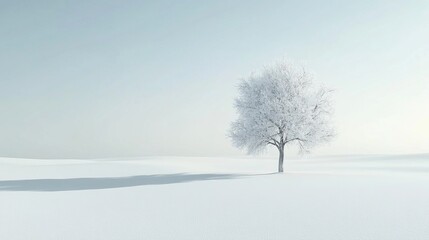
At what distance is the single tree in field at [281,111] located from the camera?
32.8 meters

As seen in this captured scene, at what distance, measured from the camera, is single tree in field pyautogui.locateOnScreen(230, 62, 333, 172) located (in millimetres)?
32844

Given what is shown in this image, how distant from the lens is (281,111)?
32.8 metres

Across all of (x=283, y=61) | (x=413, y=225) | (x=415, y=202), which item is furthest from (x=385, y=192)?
(x=283, y=61)

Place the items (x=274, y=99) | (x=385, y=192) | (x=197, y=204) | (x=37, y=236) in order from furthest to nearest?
(x=274, y=99)
(x=385, y=192)
(x=197, y=204)
(x=37, y=236)

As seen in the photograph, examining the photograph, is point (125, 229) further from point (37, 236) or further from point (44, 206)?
point (44, 206)

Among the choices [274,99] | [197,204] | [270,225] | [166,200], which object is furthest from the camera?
[274,99]

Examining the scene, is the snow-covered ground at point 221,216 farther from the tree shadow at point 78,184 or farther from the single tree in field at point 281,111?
the single tree in field at point 281,111

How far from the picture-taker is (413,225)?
10.2m

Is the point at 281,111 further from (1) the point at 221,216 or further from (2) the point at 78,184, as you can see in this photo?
(1) the point at 221,216

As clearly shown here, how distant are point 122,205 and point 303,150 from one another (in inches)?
905

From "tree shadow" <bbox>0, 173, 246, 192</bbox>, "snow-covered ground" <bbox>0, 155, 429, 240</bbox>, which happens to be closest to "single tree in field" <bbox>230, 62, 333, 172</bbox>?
"tree shadow" <bbox>0, 173, 246, 192</bbox>

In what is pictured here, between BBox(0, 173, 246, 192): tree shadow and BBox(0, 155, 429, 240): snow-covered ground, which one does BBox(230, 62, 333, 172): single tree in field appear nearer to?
BBox(0, 173, 246, 192): tree shadow

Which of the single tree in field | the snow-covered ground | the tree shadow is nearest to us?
the snow-covered ground

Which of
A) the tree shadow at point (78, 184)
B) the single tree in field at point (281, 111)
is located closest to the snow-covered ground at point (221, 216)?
the tree shadow at point (78, 184)
